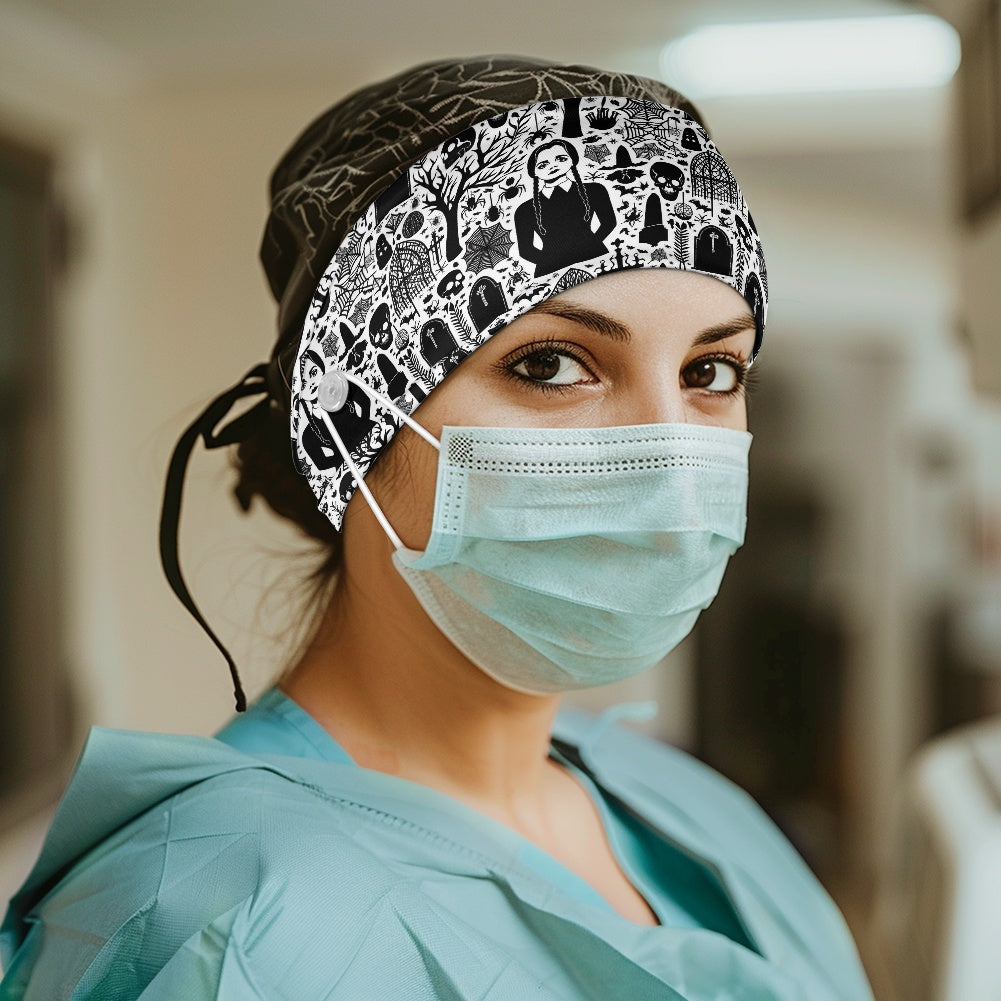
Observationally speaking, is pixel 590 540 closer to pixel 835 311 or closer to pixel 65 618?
pixel 65 618

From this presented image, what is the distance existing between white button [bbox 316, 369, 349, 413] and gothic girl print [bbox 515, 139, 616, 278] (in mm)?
147

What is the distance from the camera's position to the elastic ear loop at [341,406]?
2.38 ft

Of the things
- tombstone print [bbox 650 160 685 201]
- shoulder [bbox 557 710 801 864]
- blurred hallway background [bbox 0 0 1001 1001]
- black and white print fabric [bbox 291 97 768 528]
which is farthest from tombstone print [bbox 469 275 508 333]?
shoulder [bbox 557 710 801 864]

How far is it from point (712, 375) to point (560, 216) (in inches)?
A: 6.2

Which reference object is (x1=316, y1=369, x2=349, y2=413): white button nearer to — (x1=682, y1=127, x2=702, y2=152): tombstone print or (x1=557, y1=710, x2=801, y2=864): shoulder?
(x1=682, y1=127, x2=702, y2=152): tombstone print

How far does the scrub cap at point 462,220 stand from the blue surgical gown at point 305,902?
10cm

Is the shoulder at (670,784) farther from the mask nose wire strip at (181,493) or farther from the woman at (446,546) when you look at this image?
the mask nose wire strip at (181,493)

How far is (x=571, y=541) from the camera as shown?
0.73 meters

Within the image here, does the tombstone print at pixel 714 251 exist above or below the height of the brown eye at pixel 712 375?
above

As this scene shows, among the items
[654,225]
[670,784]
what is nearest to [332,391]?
[654,225]

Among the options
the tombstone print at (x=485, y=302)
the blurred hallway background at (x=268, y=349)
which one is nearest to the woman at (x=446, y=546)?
the tombstone print at (x=485, y=302)

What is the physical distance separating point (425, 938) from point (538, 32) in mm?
721

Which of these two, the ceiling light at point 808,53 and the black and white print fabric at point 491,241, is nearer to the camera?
the black and white print fabric at point 491,241

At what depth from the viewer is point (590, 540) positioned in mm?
734
